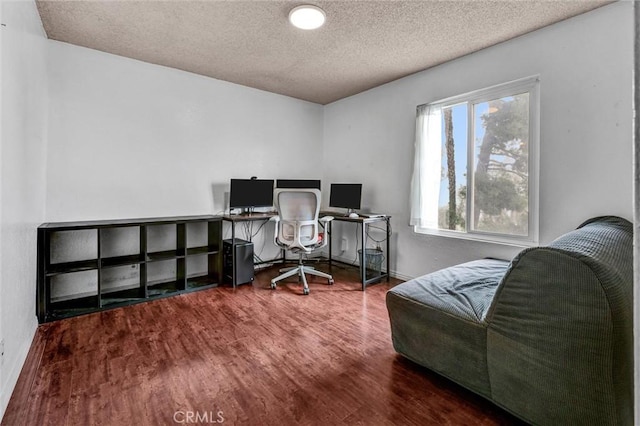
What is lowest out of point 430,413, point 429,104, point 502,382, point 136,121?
point 430,413

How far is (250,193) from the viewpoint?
13.3 ft

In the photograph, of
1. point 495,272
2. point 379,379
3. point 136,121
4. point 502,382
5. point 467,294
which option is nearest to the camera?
point 502,382

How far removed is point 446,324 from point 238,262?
2515 mm

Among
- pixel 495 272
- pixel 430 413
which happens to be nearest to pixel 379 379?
pixel 430 413

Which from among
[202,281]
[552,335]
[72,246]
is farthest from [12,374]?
[552,335]

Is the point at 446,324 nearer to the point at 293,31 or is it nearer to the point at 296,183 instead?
the point at 293,31

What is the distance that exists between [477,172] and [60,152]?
4.20m

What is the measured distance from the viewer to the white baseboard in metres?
1.58

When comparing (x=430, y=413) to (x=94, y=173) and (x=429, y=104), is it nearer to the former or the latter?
(x=429, y=104)

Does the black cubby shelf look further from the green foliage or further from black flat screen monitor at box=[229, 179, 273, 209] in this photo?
the green foliage

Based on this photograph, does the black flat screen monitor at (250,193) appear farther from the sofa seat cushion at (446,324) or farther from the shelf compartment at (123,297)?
the sofa seat cushion at (446,324)

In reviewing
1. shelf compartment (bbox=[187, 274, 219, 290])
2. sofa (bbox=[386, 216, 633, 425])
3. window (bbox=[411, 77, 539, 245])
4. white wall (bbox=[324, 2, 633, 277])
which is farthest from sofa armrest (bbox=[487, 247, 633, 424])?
shelf compartment (bbox=[187, 274, 219, 290])

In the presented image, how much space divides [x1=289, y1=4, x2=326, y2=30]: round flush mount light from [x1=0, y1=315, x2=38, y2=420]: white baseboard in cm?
296

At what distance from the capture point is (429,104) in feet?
11.6
